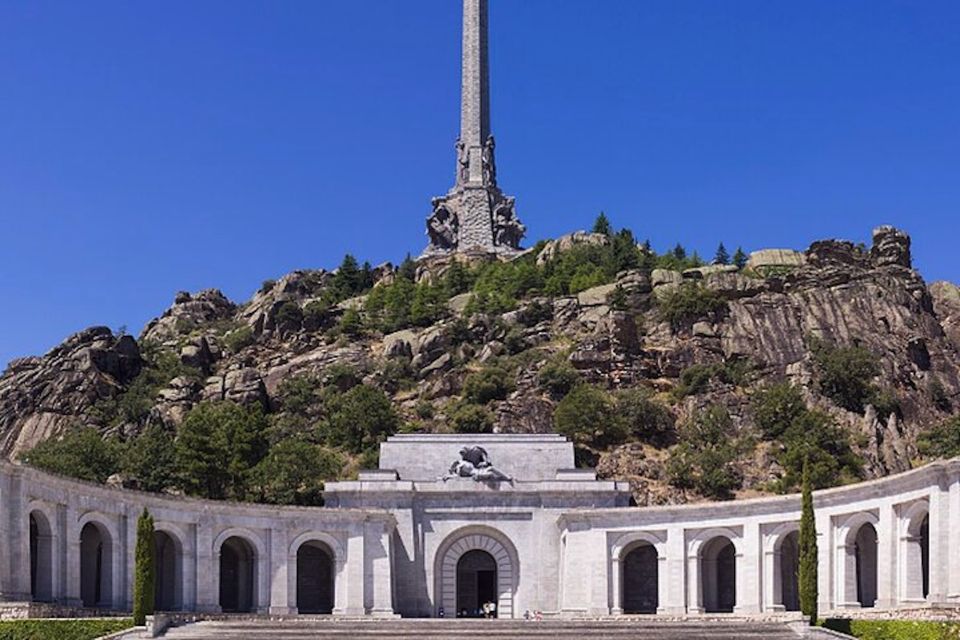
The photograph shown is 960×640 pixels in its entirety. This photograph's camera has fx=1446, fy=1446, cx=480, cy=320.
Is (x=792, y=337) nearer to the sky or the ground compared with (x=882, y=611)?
nearer to the sky

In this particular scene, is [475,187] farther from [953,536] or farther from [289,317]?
[953,536]

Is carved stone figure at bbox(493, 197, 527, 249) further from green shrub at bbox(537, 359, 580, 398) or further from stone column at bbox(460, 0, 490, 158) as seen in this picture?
green shrub at bbox(537, 359, 580, 398)

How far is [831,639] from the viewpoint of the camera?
46.4 meters

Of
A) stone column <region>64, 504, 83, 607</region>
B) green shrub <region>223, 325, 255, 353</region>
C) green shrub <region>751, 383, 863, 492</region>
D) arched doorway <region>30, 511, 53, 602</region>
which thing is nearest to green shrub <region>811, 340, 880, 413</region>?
green shrub <region>751, 383, 863, 492</region>

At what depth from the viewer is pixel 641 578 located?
6662 centimetres

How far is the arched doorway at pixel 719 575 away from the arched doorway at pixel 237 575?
1974 centimetres

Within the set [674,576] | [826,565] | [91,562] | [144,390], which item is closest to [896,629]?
[826,565]

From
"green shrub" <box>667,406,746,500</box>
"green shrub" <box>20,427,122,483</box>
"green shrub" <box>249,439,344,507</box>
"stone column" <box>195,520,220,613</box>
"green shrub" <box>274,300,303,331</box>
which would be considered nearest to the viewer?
"stone column" <box>195,520,220,613</box>

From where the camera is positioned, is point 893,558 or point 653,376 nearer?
point 893,558

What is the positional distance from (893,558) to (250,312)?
8610 cm

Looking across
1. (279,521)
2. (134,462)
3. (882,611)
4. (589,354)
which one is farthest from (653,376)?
(882,611)

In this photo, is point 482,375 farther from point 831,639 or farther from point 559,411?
point 831,639

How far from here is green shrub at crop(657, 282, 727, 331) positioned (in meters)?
107

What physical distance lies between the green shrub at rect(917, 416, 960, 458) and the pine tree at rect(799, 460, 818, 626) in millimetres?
41707
